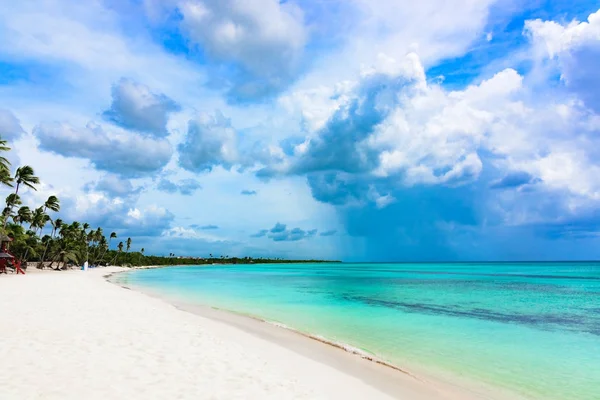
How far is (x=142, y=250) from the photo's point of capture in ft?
529

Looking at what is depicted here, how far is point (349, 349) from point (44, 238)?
8459 cm

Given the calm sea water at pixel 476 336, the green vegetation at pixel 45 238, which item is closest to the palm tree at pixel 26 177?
the green vegetation at pixel 45 238

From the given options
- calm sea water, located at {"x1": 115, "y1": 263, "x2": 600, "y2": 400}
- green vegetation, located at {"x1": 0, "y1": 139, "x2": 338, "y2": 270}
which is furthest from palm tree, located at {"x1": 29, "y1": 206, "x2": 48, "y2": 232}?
calm sea water, located at {"x1": 115, "y1": 263, "x2": 600, "y2": 400}

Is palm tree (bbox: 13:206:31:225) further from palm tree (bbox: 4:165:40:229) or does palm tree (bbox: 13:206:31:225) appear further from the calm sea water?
the calm sea water

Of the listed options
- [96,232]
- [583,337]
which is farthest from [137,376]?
[96,232]

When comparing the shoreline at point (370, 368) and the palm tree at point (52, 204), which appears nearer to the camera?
the shoreline at point (370, 368)

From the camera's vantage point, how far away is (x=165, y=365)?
27.4 ft

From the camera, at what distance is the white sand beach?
6.75 metres

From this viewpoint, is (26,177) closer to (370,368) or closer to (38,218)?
(38,218)

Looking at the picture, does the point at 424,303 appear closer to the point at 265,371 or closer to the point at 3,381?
the point at 265,371

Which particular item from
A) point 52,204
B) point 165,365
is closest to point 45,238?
point 52,204

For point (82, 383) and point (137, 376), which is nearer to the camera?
point (82, 383)

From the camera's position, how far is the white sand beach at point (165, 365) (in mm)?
6746

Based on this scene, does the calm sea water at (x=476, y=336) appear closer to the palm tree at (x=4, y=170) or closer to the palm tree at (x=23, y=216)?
the palm tree at (x=4, y=170)
